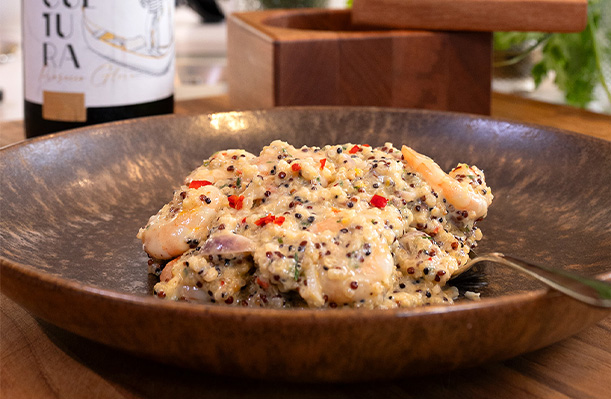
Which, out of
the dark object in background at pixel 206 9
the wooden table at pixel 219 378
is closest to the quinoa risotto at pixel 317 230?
the wooden table at pixel 219 378

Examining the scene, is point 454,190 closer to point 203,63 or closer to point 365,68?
point 365,68

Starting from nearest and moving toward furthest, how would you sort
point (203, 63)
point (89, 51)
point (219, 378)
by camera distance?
1. point (219, 378)
2. point (89, 51)
3. point (203, 63)

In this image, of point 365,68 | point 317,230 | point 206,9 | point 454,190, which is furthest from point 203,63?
point 317,230

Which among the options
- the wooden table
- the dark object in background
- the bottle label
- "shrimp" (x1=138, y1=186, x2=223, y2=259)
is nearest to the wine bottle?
the bottle label

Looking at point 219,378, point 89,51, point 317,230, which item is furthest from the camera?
point 89,51

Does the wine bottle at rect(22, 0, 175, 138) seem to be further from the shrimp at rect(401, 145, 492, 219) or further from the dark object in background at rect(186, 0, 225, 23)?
the dark object in background at rect(186, 0, 225, 23)

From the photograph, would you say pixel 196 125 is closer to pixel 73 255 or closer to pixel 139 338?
pixel 73 255
